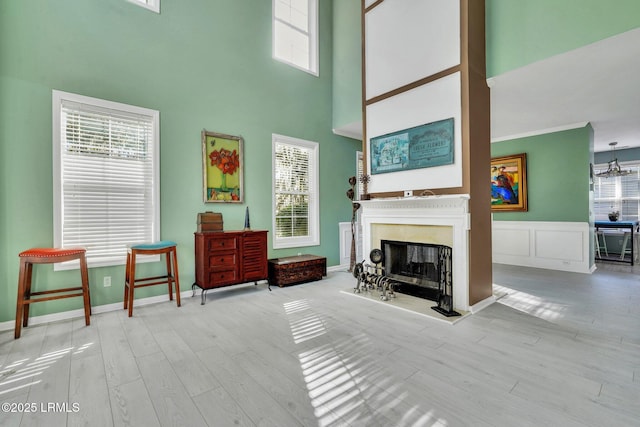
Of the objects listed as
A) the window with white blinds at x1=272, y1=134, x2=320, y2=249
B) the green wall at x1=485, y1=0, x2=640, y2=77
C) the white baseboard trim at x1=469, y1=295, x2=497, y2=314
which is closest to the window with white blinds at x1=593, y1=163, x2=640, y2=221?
the green wall at x1=485, y1=0, x2=640, y2=77

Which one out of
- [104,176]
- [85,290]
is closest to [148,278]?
[85,290]

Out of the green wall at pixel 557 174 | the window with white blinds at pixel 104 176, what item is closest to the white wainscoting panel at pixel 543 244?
the green wall at pixel 557 174

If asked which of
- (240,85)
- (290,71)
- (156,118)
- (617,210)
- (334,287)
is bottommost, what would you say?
(334,287)

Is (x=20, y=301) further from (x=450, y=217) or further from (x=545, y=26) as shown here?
(x=545, y=26)

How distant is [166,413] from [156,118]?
3354mm

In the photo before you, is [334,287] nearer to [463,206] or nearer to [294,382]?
[463,206]

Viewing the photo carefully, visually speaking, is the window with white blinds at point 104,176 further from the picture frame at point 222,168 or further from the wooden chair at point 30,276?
the picture frame at point 222,168

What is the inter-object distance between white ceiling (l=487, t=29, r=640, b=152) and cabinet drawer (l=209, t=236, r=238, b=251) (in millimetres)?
3894

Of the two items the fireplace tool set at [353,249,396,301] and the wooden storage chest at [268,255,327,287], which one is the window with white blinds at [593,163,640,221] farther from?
the wooden storage chest at [268,255,327,287]

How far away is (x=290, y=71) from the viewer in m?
5.00

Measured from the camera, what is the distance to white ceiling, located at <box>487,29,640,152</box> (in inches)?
119

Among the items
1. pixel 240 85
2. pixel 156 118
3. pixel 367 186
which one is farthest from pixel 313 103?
pixel 156 118

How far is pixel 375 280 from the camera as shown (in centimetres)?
390

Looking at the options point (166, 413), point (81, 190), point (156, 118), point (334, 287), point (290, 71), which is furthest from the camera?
point (290, 71)
